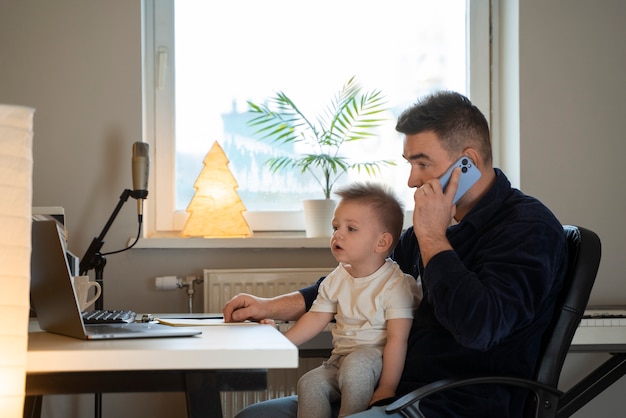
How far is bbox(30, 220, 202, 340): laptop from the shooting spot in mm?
1382

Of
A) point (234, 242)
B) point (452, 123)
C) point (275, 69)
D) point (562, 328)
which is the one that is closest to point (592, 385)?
point (562, 328)

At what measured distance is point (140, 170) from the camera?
9.37ft

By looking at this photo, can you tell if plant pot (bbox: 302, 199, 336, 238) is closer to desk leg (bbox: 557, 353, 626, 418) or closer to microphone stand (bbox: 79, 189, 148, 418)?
microphone stand (bbox: 79, 189, 148, 418)

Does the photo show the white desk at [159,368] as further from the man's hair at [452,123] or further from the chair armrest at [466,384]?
the man's hair at [452,123]

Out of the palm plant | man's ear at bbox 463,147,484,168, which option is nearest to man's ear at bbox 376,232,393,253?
man's ear at bbox 463,147,484,168

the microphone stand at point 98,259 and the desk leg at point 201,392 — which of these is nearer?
the desk leg at point 201,392

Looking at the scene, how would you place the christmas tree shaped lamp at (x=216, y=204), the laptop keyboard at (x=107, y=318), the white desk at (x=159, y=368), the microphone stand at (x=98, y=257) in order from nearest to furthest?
1. the white desk at (x=159, y=368)
2. the laptop keyboard at (x=107, y=318)
3. the microphone stand at (x=98, y=257)
4. the christmas tree shaped lamp at (x=216, y=204)

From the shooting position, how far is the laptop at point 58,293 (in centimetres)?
138

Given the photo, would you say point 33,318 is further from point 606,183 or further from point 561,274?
point 606,183

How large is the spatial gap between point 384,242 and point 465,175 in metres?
0.26

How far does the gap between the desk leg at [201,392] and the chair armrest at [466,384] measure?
1.30ft

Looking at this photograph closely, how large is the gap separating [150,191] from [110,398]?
0.81 m

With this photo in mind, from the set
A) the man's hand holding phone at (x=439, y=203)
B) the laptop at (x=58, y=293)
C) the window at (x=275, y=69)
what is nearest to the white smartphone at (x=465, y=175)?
the man's hand holding phone at (x=439, y=203)

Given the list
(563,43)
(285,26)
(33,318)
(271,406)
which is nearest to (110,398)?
(33,318)
